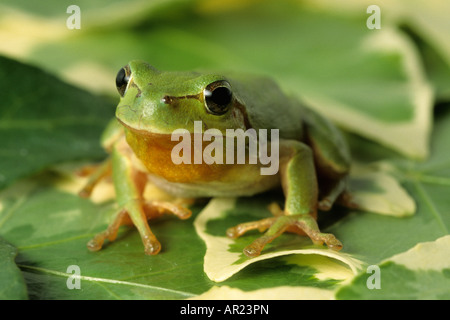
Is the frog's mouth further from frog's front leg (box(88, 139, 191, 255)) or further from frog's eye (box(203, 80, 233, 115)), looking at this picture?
frog's front leg (box(88, 139, 191, 255))

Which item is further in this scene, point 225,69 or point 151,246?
point 225,69

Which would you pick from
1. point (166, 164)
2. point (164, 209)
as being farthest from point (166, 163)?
point (164, 209)

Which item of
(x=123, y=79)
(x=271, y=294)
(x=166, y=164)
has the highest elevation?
(x=123, y=79)

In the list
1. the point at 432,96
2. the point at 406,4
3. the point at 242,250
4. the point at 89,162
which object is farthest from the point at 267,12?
the point at 242,250

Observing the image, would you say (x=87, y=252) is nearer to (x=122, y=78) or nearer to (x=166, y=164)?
(x=166, y=164)

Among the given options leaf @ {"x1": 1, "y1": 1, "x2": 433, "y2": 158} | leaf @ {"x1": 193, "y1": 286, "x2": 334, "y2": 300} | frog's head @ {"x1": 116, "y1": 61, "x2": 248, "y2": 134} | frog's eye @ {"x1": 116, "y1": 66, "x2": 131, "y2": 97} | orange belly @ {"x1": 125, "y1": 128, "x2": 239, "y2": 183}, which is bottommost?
leaf @ {"x1": 193, "y1": 286, "x2": 334, "y2": 300}

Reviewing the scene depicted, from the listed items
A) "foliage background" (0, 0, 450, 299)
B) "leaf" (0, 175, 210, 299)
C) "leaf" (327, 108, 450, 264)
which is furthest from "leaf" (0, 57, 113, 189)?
"leaf" (327, 108, 450, 264)

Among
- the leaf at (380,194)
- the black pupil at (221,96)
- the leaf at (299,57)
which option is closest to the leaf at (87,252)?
the black pupil at (221,96)
